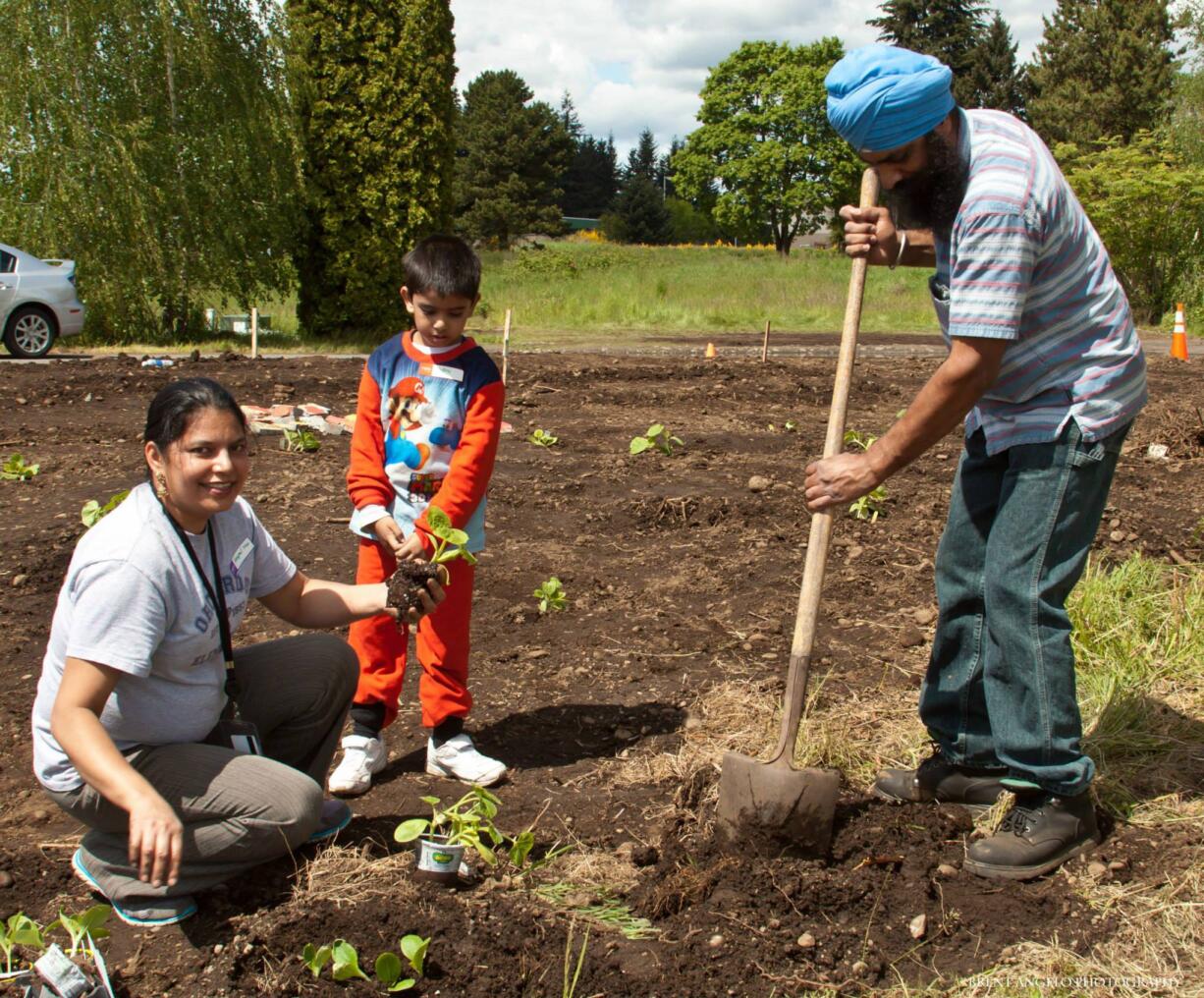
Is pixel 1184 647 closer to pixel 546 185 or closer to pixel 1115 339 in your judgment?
pixel 1115 339

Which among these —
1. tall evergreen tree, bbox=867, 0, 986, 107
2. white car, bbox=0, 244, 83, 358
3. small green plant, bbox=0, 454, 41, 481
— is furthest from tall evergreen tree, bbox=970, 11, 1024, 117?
small green plant, bbox=0, 454, 41, 481

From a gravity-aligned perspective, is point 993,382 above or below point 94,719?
above

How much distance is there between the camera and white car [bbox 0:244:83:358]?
1305 cm

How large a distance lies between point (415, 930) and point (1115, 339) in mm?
2111

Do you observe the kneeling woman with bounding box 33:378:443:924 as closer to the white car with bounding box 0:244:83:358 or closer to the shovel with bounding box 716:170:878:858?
the shovel with bounding box 716:170:878:858

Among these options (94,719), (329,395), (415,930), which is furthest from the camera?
(329,395)

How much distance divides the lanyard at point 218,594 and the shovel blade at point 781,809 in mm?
1304

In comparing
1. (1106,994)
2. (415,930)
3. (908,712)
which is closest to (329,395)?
(908,712)

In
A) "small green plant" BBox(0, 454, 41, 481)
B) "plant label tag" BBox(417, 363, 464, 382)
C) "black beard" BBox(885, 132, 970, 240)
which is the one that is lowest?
"small green plant" BBox(0, 454, 41, 481)

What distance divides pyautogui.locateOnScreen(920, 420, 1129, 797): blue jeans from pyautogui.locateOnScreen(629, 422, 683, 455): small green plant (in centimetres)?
433

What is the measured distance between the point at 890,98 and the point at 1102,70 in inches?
1907

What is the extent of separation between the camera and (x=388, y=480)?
3471 millimetres

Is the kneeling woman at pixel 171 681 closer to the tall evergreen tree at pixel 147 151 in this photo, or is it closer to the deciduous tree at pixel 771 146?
the tall evergreen tree at pixel 147 151

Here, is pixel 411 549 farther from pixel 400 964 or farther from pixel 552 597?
pixel 552 597
